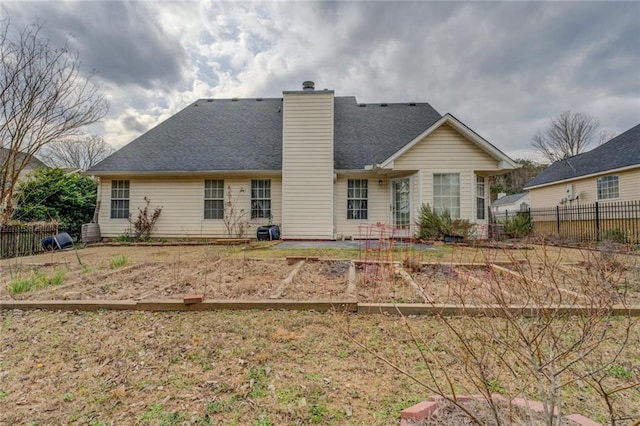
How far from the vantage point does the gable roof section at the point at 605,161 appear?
13.6 m

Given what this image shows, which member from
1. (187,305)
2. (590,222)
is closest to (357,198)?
(187,305)

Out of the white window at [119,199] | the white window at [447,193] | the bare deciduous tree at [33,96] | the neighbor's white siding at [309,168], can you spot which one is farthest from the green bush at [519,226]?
the bare deciduous tree at [33,96]

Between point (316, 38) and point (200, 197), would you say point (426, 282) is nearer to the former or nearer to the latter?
point (200, 197)

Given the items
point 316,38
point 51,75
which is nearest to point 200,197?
point 51,75

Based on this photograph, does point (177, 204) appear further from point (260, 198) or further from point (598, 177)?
point (598, 177)

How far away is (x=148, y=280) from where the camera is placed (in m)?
4.98

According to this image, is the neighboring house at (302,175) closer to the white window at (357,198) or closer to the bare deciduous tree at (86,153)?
the white window at (357,198)

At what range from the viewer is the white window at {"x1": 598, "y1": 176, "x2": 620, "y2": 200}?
14008 millimetres

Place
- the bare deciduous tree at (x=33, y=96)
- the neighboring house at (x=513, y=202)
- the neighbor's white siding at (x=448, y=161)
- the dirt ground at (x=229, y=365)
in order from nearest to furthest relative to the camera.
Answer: the dirt ground at (x=229, y=365), the bare deciduous tree at (x=33, y=96), the neighbor's white siding at (x=448, y=161), the neighboring house at (x=513, y=202)

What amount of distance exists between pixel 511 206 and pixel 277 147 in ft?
114

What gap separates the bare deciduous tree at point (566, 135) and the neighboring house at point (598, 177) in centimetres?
1695

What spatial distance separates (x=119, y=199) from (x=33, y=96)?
462 cm

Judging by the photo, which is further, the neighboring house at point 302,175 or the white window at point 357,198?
the white window at point 357,198

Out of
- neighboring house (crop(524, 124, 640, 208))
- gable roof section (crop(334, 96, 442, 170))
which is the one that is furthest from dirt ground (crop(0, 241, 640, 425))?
neighboring house (crop(524, 124, 640, 208))
